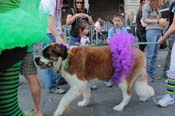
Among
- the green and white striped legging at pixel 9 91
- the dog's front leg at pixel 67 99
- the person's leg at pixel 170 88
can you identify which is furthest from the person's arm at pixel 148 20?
the green and white striped legging at pixel 9 91

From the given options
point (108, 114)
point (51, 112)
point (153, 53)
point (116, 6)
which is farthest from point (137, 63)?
point (116, 6)

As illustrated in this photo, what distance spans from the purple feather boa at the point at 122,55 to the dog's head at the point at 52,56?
76cm

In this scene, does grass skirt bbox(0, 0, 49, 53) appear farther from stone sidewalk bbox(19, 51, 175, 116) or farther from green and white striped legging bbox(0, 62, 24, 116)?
stone sidewalk bbox(19, 51, 175, 116)

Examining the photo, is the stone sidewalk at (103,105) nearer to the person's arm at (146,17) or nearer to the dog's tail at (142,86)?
the dog's tail at (142,86)

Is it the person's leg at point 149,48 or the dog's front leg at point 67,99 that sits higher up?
the person's leg at point 149,48

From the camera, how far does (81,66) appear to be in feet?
14.4

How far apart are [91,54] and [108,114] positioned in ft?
3.01

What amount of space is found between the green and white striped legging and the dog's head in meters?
2.13

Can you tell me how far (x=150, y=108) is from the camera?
15.8ft

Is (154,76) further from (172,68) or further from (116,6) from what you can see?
(116,6)

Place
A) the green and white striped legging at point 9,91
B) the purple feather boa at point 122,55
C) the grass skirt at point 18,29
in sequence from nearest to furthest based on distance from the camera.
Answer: the grass skirt at point 18,29 → the green and white striped legging at point 9,91 → the purple feather boa at point 122,55

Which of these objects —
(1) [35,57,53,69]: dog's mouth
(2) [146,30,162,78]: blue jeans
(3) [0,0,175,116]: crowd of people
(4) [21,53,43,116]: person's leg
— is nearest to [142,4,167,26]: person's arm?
(3) [0,0,175,116]: crowd of people

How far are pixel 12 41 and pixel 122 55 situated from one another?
2.83 m

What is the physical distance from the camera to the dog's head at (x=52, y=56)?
4180 mm
